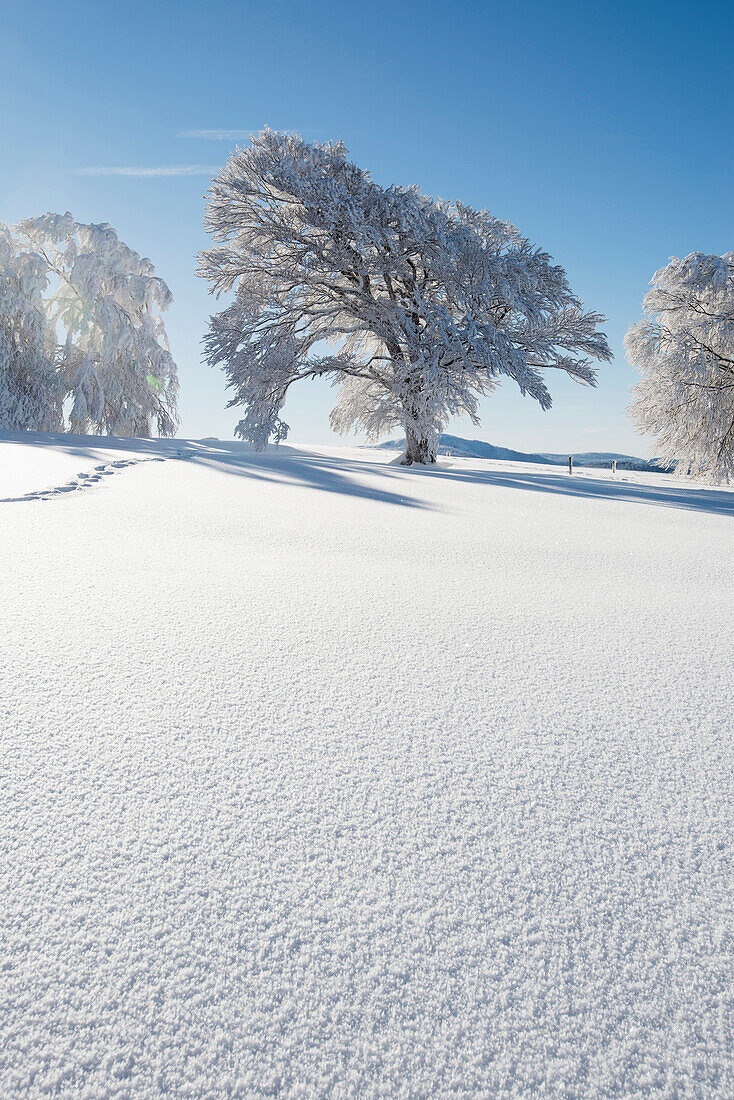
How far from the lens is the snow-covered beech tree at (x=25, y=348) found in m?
13.9

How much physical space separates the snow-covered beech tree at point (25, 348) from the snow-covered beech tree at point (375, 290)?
5.25 meters

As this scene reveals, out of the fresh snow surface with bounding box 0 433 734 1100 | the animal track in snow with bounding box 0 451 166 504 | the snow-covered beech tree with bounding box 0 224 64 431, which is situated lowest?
the fresh snow surface with bounding box 0 433 734 1100

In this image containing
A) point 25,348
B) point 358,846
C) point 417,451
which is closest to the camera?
point 358,846

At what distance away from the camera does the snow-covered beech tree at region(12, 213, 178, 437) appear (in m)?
Result: 14.1

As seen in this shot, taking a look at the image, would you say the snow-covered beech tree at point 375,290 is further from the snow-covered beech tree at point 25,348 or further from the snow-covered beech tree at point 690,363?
the snow-covered beech tree at point 25,348

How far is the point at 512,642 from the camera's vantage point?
6.10 ft

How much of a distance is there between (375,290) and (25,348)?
9.35 m

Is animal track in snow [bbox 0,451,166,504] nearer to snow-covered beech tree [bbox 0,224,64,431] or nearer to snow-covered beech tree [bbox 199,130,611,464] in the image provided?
snow-covered beech tree [bbox 199,130,611,464]

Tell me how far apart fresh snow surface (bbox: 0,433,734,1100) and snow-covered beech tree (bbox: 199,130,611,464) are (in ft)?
31.9

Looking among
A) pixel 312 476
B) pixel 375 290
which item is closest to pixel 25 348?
pixel 375 290

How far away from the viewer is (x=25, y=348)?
14.4m

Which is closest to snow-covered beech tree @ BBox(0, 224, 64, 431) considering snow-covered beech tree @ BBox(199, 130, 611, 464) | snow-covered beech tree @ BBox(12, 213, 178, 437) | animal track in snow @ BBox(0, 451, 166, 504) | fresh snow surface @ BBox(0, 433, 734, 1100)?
snow-covered beech tree @ BBox(12, 213, 178, 437)

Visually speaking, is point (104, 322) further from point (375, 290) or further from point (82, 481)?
point (82, 481)

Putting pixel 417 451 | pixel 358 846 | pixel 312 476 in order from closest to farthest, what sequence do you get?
pixel 358 846
pixel 312 476
pixel 417 451
